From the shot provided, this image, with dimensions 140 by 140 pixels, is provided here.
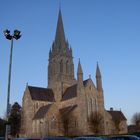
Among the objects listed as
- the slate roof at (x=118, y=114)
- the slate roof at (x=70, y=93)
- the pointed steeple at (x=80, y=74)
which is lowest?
the slate roof at (x=118, y=114)

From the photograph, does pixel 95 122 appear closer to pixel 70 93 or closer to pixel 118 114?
pixel 70 93

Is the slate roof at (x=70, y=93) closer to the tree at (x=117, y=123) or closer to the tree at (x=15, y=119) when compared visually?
the tree at (x=117, y=123)

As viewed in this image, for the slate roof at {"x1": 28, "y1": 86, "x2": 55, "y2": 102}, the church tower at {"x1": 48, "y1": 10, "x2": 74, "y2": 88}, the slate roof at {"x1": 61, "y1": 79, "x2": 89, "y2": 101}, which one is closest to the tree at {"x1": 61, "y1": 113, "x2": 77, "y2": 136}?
the slate roof at {"x1": 61, "y1": 79, "x2": 89, "y2": 101}

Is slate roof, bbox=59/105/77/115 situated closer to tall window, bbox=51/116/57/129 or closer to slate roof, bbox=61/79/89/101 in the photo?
tall window, bbox=51/116/57/129

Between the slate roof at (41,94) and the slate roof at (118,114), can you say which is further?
the slate roof at (118,114)

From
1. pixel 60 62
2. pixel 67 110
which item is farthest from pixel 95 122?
pixel 60 62

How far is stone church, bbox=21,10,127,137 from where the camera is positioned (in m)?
73.0

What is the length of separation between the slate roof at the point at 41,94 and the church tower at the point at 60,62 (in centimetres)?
309

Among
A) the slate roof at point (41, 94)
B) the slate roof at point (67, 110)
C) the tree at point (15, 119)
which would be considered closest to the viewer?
the slate roof at point (67, 110)

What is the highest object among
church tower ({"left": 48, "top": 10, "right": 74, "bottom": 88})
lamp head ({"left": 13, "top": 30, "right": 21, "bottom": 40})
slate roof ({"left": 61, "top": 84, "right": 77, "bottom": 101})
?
church tower ({"left": 48, "top": 10, "right": 74, "bottom": 88})

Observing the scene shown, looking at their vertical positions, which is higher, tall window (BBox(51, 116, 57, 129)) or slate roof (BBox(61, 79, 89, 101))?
slate roof (BBox(61, 79, 89, 101))

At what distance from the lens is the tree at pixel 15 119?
8850 cm

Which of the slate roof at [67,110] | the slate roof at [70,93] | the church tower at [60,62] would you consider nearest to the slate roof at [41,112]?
the slate roof at [67,110]

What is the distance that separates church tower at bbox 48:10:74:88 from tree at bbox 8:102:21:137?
51.2ft
